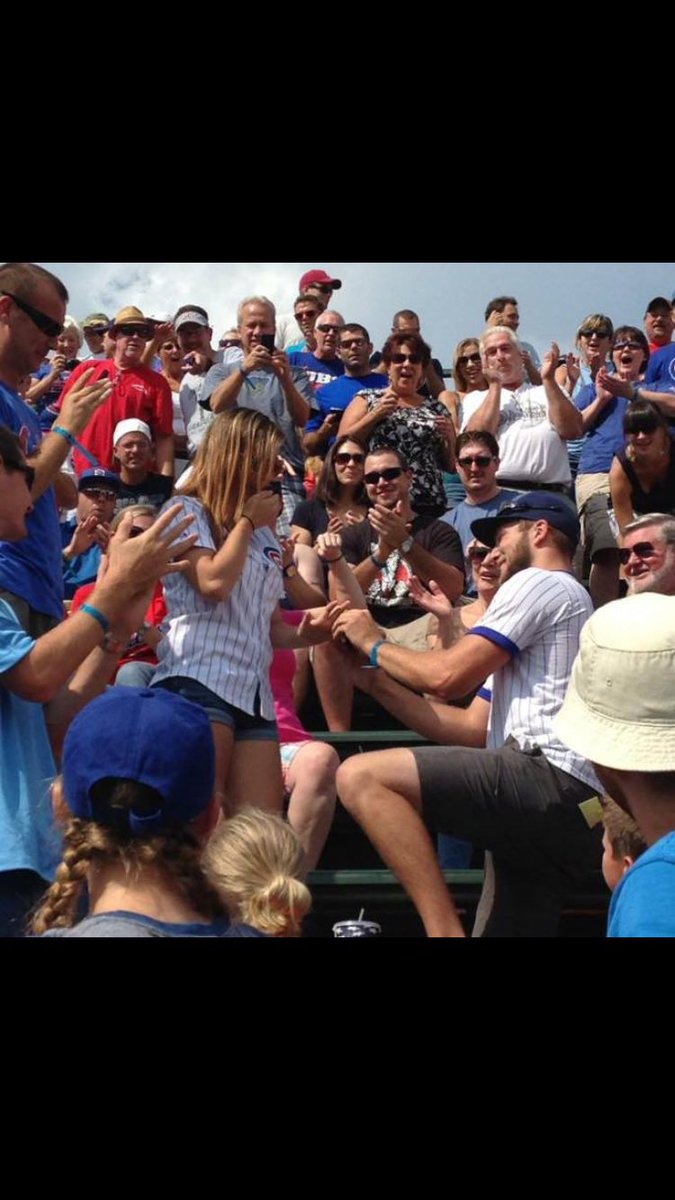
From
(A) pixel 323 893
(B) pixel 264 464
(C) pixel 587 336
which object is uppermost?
(C) pixel 587 336

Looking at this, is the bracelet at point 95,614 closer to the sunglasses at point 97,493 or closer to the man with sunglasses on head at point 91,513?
the man with sunglasses on head at point 91,513

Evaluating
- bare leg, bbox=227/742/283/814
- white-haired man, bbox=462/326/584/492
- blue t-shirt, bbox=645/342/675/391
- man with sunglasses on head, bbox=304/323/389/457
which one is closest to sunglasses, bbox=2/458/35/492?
bare leg, bbox=227/742/283/814

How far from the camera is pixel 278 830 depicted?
294 cm

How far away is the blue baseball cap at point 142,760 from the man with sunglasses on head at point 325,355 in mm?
7232

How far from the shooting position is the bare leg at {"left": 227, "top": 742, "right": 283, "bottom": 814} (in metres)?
4.90

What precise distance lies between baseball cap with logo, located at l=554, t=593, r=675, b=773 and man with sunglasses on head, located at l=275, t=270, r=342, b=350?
786 cm

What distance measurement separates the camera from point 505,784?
4.58m

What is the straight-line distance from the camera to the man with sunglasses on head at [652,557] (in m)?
5.08

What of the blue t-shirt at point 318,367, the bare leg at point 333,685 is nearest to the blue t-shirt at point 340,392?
the blue t-shirt at point 318,367

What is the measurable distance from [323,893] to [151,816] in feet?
9.15

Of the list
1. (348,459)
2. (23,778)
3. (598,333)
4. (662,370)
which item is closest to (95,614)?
(23,778)

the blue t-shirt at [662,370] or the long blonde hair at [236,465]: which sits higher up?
the blue t-shirt at [662,370]

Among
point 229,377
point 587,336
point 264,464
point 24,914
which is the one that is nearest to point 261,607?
point 264,464

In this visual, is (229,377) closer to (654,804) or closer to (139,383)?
(139,383)
